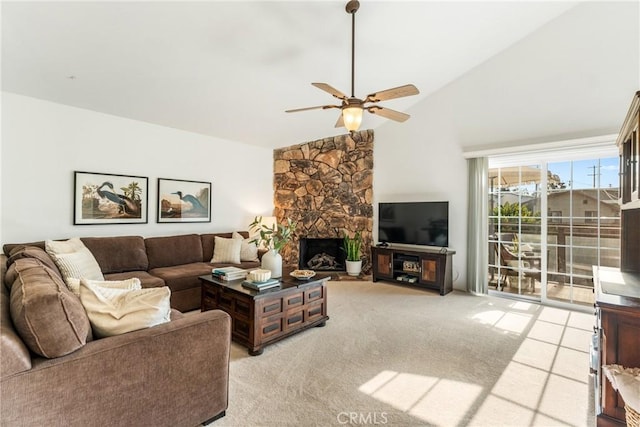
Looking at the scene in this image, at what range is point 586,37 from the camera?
3.80 m

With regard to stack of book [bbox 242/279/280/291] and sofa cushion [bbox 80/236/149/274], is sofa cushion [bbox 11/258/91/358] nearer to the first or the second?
stack of book [bbox 242/279/280/291]

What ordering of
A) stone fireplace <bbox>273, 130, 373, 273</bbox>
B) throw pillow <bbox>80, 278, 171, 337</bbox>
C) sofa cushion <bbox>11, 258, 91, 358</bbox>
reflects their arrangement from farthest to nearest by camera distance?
stone fireplace <bbox>273, 130, 373, 273</bbox>
throw pillow <bbox>80, 278, 171, 337</bbox>
sofa cushion <bbox>11, 258, 91, 358</bbox>

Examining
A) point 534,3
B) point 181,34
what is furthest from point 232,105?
point 534,3

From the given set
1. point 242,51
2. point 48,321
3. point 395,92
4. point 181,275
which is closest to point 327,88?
point 395,92

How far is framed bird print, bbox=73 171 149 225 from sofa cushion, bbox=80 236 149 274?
0.41 meters

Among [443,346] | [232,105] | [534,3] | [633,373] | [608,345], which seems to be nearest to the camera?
[633,373]

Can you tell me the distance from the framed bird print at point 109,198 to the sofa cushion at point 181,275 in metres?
0.95

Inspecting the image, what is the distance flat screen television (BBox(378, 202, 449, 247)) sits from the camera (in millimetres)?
4898

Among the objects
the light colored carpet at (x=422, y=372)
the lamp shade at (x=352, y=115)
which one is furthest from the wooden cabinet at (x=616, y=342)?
the lamp shade at (x=352, y=115)

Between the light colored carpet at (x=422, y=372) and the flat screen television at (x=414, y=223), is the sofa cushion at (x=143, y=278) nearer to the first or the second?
the light colored carpet at (x=422, y=372)

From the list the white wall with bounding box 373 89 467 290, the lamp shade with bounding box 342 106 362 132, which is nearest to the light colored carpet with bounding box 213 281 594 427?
the white wall with bounding box 373 89 467 290

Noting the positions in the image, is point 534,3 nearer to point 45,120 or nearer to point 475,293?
point 475,293

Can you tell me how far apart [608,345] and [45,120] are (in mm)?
5614

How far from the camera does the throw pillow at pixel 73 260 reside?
3.06 meters
